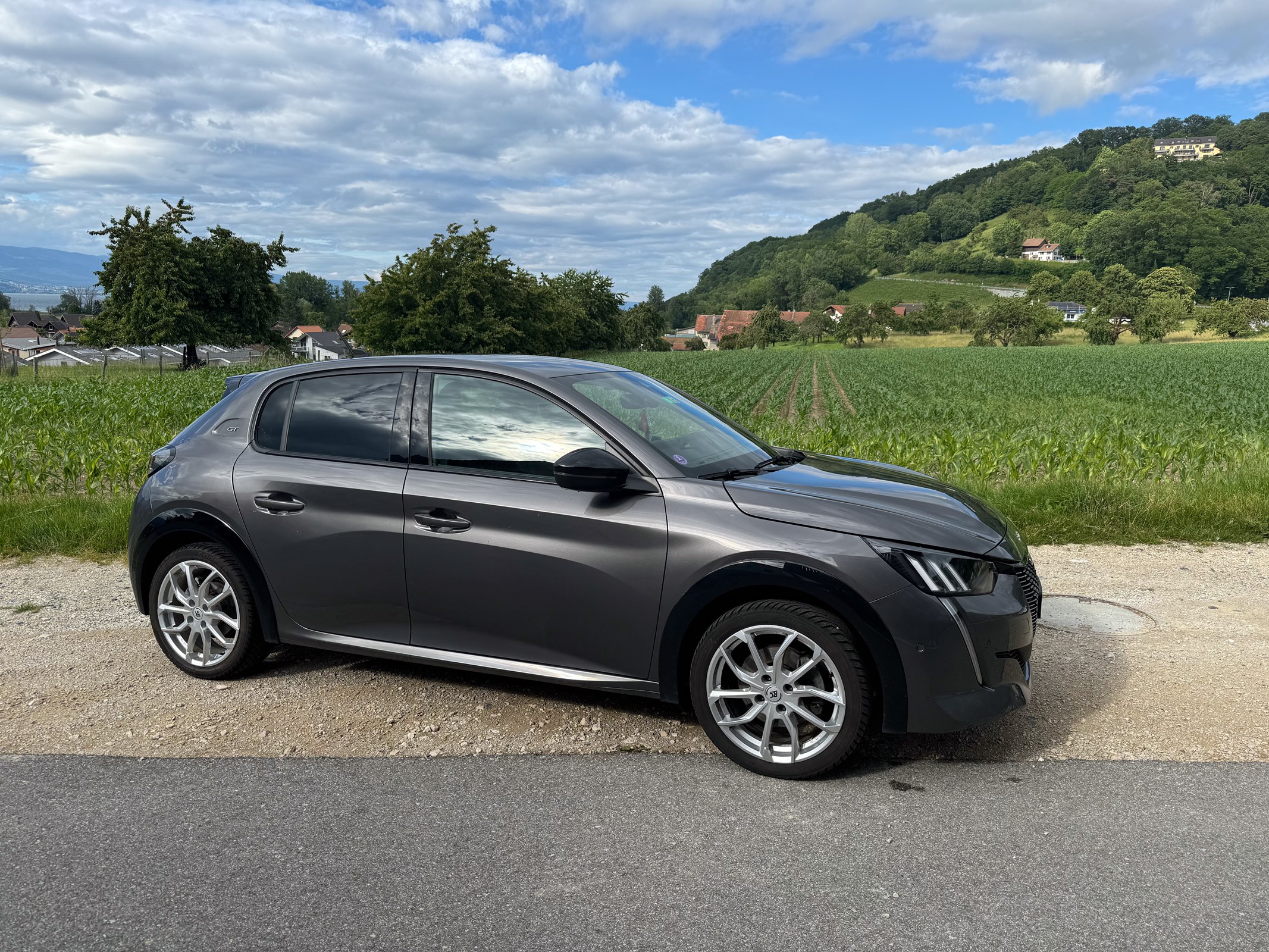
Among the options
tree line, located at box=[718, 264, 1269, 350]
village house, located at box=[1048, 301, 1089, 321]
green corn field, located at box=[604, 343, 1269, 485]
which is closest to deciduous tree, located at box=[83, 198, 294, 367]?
green corn field, located at box=[604, 343, 1269, 485]

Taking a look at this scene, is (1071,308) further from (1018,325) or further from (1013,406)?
(1013,406)

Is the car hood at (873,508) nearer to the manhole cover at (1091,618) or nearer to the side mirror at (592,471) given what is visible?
the side mirror at (592,471)

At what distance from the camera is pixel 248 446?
4.71 meters

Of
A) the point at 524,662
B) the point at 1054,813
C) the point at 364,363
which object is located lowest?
the point at 1054,813

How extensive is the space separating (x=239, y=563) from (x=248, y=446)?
59cm

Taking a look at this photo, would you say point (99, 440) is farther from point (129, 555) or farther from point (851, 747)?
point (851, 747)

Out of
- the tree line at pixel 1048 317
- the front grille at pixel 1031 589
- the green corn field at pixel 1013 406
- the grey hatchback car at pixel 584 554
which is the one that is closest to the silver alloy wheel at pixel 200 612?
the grey hatchback car at pixel 584 554

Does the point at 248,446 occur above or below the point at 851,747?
above

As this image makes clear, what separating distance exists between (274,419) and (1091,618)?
16.1ft

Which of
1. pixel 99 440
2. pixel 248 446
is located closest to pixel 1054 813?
pixel 248 446

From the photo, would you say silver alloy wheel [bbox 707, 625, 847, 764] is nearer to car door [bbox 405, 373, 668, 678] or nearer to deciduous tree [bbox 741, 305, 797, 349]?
car door [bbox 405, 373, 668, 678]

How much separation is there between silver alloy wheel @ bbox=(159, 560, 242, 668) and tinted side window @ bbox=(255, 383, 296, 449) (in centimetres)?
68

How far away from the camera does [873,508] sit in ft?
12.2

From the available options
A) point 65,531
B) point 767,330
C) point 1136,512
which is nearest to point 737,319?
point 767,330
